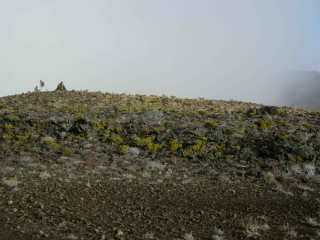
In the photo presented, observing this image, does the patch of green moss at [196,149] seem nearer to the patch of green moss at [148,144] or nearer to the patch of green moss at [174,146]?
the patch of green moss at [174,146]

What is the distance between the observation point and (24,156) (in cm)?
1975

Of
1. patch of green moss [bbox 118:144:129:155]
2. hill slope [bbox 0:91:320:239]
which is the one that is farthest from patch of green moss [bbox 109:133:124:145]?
patch of green moss [bbox 118:144:129:155]

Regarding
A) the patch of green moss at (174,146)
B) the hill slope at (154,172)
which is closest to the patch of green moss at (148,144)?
the hill slope at (154,172)

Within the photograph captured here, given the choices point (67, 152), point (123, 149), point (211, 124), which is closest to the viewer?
point (67, 152)

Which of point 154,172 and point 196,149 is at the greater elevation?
point 196,149

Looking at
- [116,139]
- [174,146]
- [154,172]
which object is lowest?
[154,172]

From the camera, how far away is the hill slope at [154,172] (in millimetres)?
14844

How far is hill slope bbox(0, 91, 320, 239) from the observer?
14844 mm

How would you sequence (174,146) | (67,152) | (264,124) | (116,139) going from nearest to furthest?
(67,152)
(174,146)
(116,139)
(264,124)

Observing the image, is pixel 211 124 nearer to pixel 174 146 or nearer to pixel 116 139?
pixel 174 146

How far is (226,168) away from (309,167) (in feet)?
11.6

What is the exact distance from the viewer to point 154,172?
1922 centimetres

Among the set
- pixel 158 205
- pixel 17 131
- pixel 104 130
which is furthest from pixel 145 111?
pixel 158 205

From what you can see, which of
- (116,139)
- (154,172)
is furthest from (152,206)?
(116,139)
